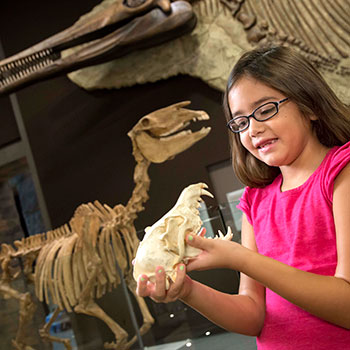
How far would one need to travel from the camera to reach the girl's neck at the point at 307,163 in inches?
38.9

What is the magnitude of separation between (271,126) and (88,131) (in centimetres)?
279

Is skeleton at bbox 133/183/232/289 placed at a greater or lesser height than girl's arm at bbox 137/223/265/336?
greater

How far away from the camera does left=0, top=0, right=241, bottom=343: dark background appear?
3.24m

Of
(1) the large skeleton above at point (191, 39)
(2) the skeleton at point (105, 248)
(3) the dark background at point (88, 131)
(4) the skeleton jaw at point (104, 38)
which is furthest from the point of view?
(3) the dark background at point (88, 131)

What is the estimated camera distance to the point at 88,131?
359 cm

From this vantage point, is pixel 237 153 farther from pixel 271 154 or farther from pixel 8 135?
pixel 8 135

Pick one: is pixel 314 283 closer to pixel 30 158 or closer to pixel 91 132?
pixel 91 132

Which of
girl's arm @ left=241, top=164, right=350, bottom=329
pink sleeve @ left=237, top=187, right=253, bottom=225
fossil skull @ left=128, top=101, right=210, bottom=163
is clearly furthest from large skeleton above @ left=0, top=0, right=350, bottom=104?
girl's arm @ left=241, top=164, right=350, bottom=329

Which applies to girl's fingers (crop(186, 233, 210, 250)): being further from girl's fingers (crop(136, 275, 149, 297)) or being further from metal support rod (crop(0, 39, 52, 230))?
metal support rod (crop(0, 39, 52, 230))

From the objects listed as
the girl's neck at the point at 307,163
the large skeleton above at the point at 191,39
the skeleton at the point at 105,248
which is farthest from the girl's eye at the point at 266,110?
the large skeleton above at the point at 191,39

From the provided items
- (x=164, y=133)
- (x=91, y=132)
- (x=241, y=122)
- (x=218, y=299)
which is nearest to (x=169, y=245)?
(x=218, y=299)

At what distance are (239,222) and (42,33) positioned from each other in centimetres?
256

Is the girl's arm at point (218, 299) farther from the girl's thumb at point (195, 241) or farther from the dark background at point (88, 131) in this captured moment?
the dark background at point (88, 131)

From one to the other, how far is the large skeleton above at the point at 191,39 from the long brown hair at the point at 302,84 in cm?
178
